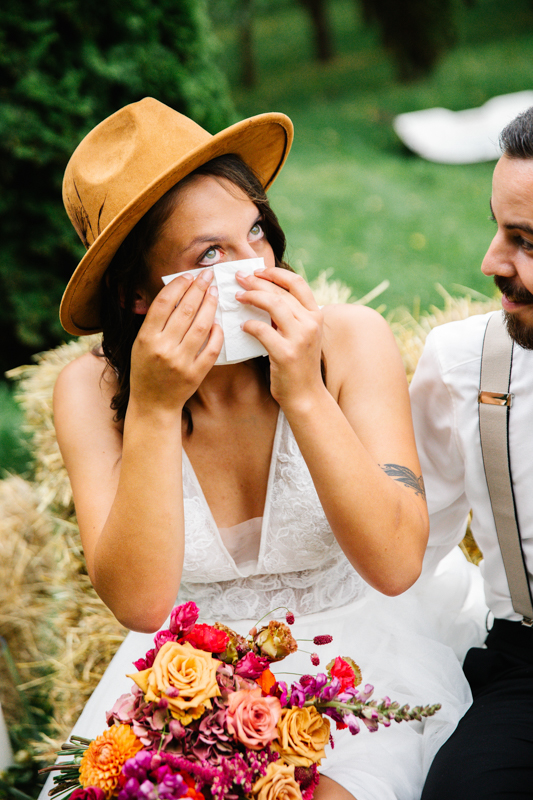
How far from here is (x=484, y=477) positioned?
193cm

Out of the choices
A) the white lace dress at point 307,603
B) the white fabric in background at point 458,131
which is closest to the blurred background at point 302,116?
the white fabric in background at point 458,131

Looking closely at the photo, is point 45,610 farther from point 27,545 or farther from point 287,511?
point 287,511

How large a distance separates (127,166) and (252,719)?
4.39ft

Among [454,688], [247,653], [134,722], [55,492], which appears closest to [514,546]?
[454,688]

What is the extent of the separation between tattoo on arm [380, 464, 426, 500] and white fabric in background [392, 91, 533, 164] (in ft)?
22.9

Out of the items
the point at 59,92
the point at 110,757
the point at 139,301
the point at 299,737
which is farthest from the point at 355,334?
the point at 59,92

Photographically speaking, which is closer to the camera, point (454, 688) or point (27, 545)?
point (454, 688)

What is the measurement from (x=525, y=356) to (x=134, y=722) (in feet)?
4.41

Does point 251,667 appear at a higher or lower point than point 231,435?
higher

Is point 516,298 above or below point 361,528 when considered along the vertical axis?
above

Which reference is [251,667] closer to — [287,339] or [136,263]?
[287,339]

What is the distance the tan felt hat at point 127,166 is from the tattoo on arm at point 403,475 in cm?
92

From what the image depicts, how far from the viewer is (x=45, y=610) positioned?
11.3 ft

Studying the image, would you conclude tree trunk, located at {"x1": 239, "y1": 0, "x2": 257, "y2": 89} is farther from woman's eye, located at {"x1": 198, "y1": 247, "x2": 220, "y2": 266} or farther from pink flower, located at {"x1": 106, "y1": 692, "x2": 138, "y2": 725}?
pink flower, located at {"x1": 106, "y1": 692, "x2": 138, "y2": 725}
